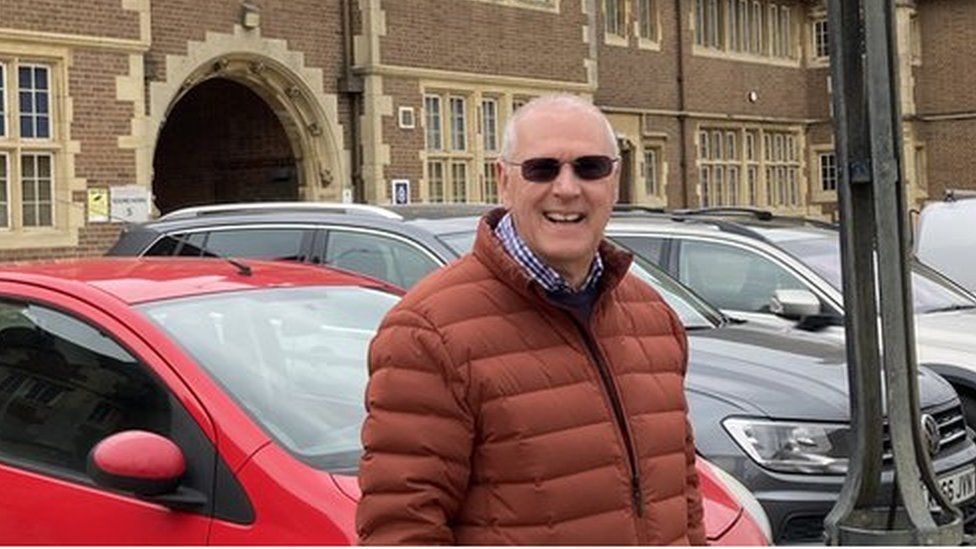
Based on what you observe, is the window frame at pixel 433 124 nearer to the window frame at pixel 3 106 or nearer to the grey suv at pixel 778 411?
the window frame at pixel 3 106

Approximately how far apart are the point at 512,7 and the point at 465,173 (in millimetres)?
2691

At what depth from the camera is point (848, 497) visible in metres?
3.92

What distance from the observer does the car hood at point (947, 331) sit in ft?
22.7

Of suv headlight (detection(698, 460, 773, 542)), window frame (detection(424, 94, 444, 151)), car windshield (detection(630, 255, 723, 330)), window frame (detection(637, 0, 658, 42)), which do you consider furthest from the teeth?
window frame (detection(637, 0, 658, 42))

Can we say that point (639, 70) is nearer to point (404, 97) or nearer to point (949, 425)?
point (404, 97)

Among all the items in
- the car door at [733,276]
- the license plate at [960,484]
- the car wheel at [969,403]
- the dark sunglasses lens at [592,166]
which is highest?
the dark sunglasses lens at [592,166]

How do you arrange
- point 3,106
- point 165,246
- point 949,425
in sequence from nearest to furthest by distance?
point 949,425 < point 165,246 < point 3,106

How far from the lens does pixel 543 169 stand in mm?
2311

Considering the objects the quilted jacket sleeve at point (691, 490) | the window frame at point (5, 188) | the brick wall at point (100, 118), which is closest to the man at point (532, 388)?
the quilted jacket sleeve at point (691, 490)

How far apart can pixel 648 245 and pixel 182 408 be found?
16.0 ft

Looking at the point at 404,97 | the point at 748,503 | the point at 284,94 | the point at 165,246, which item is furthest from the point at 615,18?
the point at 748,503

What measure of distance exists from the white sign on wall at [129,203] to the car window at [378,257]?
26.0 feet

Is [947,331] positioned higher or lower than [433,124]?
lower

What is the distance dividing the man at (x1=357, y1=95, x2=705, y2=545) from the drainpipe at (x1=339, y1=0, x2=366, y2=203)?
14544mm
